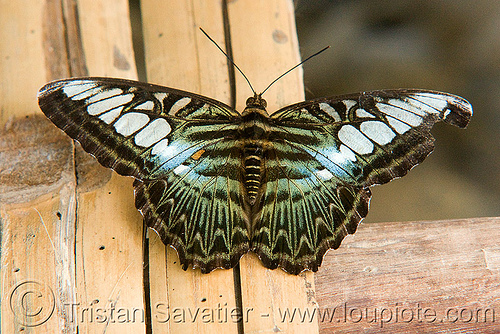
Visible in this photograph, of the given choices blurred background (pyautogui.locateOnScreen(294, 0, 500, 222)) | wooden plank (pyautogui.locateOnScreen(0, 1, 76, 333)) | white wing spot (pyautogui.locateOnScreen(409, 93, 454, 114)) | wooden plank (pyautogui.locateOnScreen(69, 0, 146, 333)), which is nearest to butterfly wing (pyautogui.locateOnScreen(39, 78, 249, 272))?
wooden plank (pyautogui.locateOnScreen(69, 0, 146, 333))

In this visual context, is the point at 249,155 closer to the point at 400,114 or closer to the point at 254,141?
the point at 254,141

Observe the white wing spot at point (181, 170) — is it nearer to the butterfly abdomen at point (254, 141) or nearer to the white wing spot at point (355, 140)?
the butterfly abdomen at point (254, 141)

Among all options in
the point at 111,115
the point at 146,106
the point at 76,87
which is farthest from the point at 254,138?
the point at 76,87

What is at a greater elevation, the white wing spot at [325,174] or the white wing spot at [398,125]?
the white wing spot at [398,125]

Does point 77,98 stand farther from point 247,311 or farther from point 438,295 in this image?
point 438,295

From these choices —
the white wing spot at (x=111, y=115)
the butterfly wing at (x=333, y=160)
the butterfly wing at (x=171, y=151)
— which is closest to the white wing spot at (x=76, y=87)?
the butterfly wing at (x=171, y=151)

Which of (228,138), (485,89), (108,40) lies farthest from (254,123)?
(485,89)
